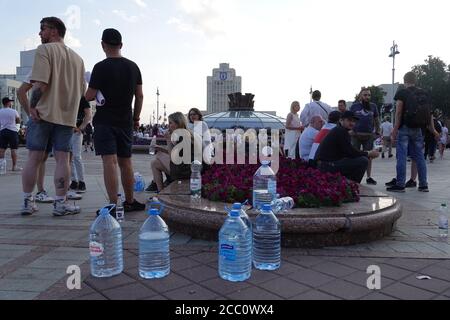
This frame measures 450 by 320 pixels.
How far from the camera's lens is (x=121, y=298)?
8.86 ft

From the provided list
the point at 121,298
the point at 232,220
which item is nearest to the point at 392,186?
the point at 232,220

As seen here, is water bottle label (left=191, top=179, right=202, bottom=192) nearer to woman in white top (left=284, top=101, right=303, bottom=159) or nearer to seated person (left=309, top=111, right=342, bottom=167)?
seated person (left=309, top=111, right=342, bottom=167)

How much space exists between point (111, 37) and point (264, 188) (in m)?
2.46

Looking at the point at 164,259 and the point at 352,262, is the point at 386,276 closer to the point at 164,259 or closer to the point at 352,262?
the point at 352,262

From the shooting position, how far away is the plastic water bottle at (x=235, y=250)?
9.81 ft

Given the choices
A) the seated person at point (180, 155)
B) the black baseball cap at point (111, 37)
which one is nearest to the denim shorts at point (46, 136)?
the black baseball cap at point (111, 37)

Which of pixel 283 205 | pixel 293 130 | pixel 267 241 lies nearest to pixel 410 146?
pixel 293 130

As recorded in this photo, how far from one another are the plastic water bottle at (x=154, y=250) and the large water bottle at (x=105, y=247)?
18 centimetres

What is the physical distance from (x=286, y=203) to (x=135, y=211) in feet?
7.02

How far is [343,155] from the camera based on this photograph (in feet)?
19.9

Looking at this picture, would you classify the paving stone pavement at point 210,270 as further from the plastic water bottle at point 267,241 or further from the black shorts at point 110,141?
the black shorts at point 110,141

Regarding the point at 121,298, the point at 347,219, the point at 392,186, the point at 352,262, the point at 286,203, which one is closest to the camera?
the point at 121,298

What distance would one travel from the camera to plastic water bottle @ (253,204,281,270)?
3.25m

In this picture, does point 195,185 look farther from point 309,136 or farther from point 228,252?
point 309,136
